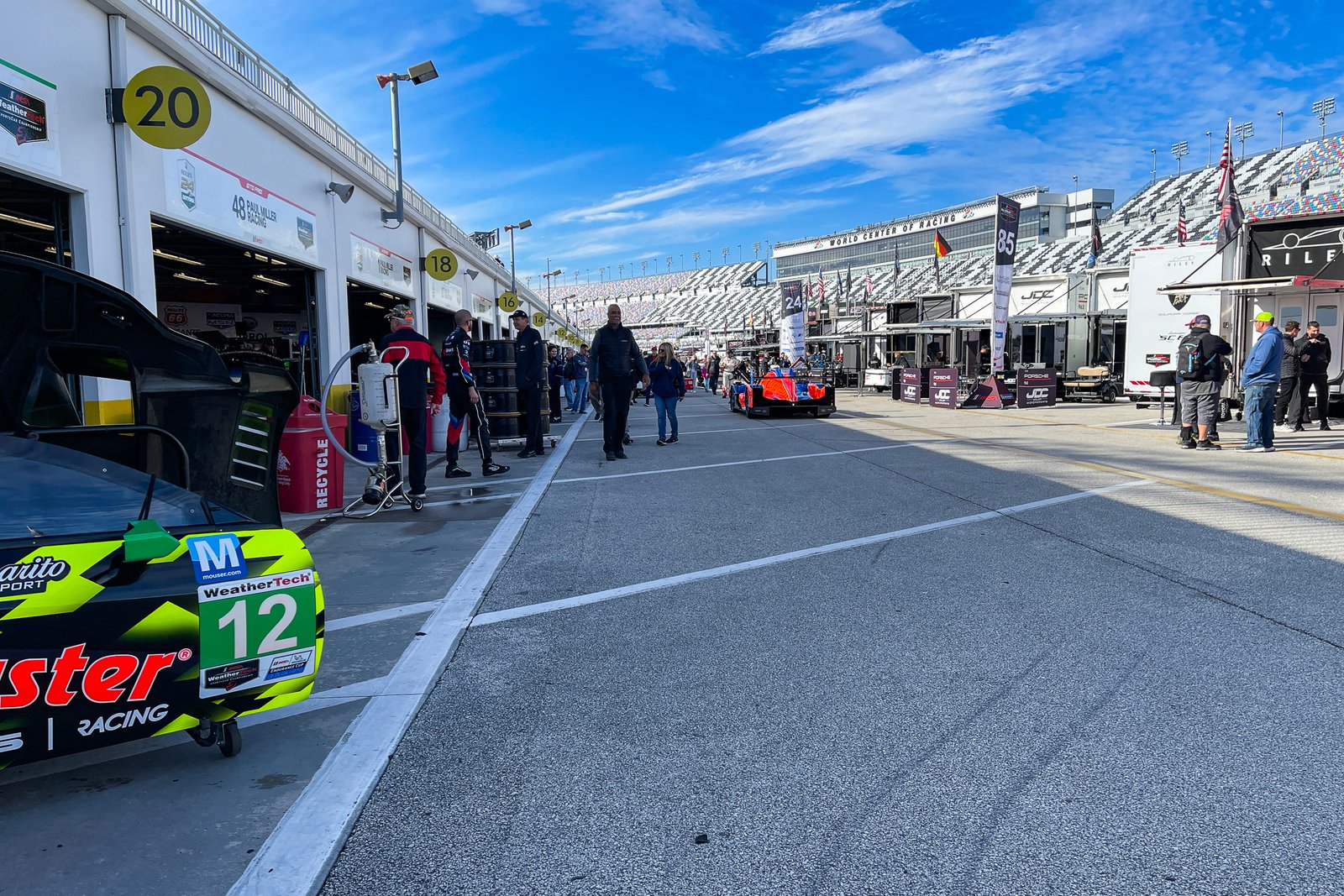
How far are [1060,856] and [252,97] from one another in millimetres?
10489

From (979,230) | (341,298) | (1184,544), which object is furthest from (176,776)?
(979,230)

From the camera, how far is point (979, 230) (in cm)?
9969

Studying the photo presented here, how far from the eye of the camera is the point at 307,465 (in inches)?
299

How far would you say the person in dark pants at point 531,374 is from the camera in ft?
39.6

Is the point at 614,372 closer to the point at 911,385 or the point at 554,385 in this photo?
the point at 554,385

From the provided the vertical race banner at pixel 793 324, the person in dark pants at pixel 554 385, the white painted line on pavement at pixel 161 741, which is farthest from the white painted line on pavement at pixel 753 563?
the vertical race banner at pixel 793 324

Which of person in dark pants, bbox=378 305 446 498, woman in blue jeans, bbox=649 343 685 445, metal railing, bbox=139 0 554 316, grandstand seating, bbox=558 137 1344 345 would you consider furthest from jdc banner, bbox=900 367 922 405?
person in dark pants, bbox=378 305 446 498

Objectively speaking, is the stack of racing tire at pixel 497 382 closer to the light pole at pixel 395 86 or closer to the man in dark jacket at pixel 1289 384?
the light pole at pixel 395 86

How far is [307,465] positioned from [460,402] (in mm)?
2541

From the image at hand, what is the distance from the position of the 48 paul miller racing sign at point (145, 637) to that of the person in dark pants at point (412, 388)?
5133mm

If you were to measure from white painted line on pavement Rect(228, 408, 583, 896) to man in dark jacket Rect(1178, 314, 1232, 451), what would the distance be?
1024cm

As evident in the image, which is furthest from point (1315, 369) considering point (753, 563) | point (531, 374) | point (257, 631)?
point (257, 631)

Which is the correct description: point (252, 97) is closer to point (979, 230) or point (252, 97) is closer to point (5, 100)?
point (5, 100)

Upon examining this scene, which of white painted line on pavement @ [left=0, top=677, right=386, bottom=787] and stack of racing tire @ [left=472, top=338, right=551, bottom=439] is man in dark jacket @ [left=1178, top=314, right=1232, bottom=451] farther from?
white painted line on pavement @ [left=0, top=677, right=386, bottom=787]
